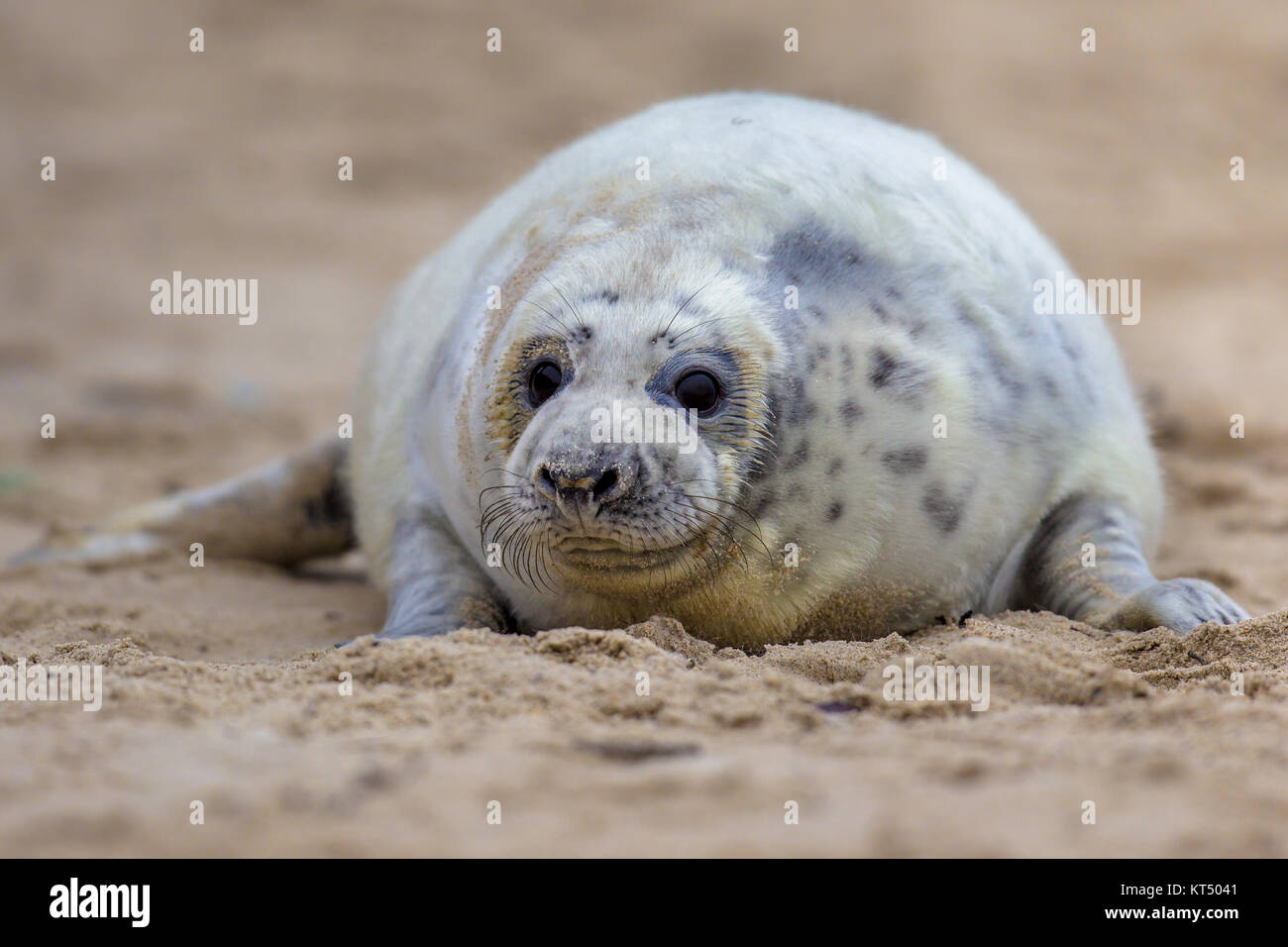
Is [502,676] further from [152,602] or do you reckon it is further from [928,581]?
[152,602]

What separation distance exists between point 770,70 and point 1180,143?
301 centimetres

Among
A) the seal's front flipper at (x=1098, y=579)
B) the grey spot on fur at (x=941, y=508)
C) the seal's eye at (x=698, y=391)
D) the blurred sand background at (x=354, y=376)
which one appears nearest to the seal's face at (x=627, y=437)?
the seal's eye at (x=698, y=391)

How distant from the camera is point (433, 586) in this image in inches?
165

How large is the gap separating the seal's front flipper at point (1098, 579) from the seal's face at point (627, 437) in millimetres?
960

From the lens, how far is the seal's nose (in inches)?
130

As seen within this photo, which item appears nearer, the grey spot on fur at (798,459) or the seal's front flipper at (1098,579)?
the grey spot on fur at (798,459)

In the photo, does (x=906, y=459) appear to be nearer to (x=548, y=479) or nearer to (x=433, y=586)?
(x=548, y=479)

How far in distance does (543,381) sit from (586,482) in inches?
17.1

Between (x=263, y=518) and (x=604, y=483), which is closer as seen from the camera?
(x=604, y=483)

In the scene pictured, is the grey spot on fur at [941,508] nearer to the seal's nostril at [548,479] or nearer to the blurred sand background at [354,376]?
the blurred sand background at [354,376]

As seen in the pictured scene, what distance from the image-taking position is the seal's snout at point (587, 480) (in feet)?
10.8

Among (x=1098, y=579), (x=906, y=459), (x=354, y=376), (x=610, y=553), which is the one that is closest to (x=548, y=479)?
A: (x=610, y=553)

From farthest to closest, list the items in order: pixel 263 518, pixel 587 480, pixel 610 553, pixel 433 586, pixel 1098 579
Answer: pixel 263 518, pixel 433 586, pixel 1098 579, pixel 610 553, pixel 587 480
